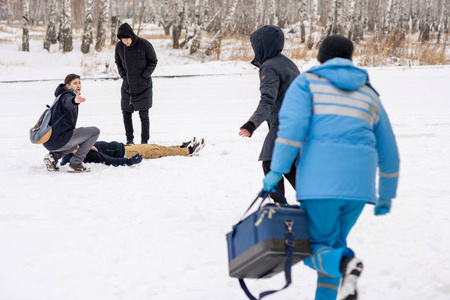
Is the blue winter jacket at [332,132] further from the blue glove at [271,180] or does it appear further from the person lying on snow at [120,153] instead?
→ the person lying on snow at [120,153]

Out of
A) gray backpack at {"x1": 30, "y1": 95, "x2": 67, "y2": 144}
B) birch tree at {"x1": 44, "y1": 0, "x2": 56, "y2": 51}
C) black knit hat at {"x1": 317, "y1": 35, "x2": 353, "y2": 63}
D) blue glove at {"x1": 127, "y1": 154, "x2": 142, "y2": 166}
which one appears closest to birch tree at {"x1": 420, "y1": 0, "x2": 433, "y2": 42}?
birch tree at {"x1": 44, "y1": 0, "x2": 56, "y2": 51}

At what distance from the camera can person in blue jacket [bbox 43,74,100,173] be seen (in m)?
5.61

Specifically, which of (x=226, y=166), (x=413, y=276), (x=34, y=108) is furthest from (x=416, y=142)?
(x=34, y=108)

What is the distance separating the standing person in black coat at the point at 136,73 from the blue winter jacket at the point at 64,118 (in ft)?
4.58

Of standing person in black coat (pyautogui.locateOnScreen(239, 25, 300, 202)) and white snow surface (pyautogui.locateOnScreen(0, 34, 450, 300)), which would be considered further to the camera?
standing person in black coat (pyautogui.locateOnScreen(239, 25, 300, 202))

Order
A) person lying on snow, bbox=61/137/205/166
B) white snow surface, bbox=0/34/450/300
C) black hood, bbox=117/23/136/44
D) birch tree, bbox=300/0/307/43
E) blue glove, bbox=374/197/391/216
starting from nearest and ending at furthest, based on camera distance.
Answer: blue glove, bbox=374/197/391/216 < white snow surface, bbox=0/34/450/300 < person lying on snow, bbox=61/137/205/166 < black hood, bbox=117/23/136/44 < birch tree, bbox=300/0/307/43

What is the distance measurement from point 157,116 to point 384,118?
24.6 ft

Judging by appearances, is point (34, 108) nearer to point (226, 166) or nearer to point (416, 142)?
point (226, 166)

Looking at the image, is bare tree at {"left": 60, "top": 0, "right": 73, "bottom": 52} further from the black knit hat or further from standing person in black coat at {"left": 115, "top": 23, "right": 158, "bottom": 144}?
the black knit hat

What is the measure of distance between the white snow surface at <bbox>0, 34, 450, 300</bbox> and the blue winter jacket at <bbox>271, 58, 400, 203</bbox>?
958 millimetres

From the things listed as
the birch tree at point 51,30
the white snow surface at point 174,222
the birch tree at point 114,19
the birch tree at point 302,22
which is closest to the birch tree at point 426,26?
the birch tree at point 302,22

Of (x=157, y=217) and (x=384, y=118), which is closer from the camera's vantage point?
(x=384, y=118)

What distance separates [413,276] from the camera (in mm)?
3295

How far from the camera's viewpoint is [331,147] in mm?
2422
